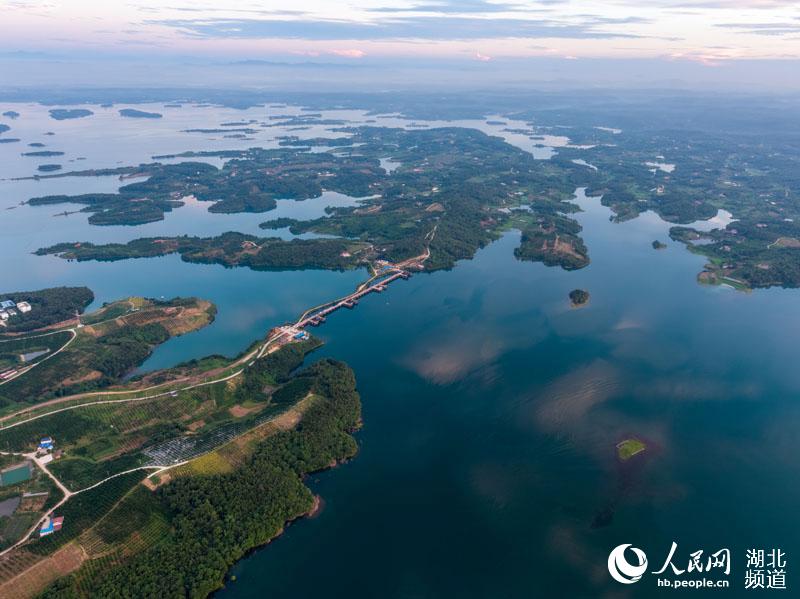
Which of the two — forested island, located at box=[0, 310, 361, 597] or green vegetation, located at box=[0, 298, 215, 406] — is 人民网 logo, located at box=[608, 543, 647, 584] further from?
green vegetation, located at box=[0, 298, 215, 406]

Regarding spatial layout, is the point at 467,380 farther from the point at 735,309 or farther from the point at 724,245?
the point at 724,245

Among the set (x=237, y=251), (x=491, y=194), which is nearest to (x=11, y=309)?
(x=237, y=251)

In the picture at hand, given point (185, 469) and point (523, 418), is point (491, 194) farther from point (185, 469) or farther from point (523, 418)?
point (185, 469)

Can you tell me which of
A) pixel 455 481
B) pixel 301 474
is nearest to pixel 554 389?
pixel 455 481

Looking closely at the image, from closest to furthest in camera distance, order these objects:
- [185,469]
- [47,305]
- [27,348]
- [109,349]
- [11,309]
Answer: [185,469]
[27,348]
[109,349]
[11,309]
[47,305]

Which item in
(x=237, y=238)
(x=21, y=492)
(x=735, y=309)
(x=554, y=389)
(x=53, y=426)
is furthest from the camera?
(x=237, y=238)

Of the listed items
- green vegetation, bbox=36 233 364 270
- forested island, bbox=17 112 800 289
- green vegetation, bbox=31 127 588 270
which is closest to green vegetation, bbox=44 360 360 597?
green vegetation, bbox=36 233 364 270
